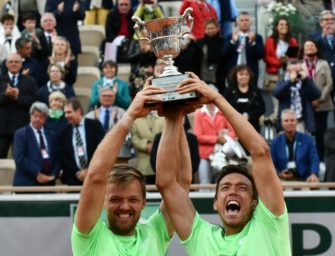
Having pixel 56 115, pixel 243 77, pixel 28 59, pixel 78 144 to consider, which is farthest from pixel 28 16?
pixel 78 144

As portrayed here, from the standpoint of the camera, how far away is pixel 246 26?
1519 cm

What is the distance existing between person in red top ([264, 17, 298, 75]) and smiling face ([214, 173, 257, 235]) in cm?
917

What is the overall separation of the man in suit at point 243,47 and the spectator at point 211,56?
3.6 inches

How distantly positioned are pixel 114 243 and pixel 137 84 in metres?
8.00

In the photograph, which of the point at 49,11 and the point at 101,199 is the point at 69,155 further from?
the point at 101,199

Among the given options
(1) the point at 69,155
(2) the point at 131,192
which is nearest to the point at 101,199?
(2) the point at 131,192

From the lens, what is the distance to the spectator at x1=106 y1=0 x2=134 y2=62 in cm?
1625

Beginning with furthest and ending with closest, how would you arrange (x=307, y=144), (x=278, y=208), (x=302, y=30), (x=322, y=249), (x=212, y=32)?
(x=302, y=30) → (x=212, y=32) → (x=307, y=144) → (x=322, y=249) → (x=278, y=208)

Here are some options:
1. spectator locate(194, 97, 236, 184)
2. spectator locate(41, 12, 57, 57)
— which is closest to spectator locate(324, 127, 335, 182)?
spectator locate(194, 97, 236, 184)

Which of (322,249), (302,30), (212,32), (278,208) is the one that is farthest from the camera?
(302,30)

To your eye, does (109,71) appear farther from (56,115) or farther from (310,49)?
(310,49)

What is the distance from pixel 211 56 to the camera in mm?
15039

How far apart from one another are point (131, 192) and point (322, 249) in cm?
307

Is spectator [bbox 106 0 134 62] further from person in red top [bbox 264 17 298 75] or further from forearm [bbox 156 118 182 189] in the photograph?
forearm [bbox 156 118 182 189]
